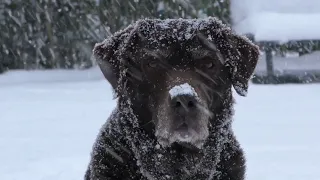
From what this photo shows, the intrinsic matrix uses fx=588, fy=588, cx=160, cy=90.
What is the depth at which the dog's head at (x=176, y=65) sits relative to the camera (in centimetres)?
321

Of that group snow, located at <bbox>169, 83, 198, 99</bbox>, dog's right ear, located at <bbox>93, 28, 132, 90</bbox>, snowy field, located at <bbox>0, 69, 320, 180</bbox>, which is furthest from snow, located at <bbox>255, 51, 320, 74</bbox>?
snow, located at <bbox>169, 83, 198, 99</bbox>

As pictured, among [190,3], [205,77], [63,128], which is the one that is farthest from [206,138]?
[190,3]

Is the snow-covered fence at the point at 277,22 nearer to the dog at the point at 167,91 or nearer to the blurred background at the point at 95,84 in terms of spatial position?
the blurred background at the point at 95,84

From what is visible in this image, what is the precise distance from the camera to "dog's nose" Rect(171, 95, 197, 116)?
298 cm

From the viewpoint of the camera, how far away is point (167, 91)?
10.5 ft

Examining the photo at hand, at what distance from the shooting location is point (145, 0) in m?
13.0

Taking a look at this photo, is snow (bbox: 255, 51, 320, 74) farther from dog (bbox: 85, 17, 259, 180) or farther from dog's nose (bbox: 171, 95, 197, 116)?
dog's nose (bbox: 171, 95, 197, 116)

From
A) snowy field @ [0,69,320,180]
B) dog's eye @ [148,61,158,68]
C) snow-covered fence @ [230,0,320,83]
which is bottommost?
snowy field @ [0,69,320,180]

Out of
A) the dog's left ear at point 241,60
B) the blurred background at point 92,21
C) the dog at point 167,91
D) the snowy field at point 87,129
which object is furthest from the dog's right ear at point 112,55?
the blurred background at point 92,21

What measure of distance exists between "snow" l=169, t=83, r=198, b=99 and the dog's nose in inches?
0.8

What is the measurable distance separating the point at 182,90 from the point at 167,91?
0.20m

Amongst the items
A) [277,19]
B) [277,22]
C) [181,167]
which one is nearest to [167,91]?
[181,167]

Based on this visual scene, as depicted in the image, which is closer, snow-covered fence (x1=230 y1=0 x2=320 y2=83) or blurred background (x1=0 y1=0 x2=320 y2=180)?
blurred background (x1=0 y1=0 x2=320 y2=180)

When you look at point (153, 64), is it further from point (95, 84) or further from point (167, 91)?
point (95, 84)
